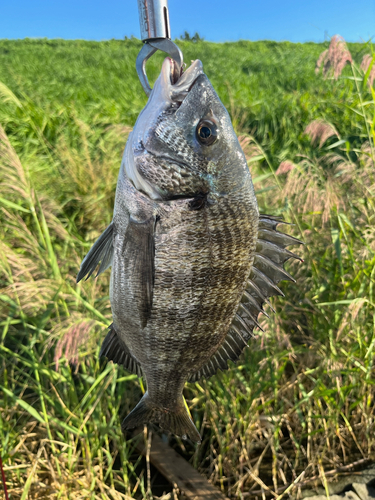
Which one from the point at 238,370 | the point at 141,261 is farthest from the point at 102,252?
the point at 238,370

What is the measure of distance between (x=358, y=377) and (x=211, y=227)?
2453mm

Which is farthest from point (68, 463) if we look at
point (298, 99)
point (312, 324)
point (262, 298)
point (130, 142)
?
point (298, 99)

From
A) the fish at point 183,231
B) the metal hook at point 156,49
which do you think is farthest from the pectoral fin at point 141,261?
the metal hook at point 156,49

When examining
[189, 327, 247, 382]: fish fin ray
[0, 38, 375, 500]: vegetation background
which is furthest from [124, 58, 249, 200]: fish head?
[0, 38, 375, 500]: vegetation background

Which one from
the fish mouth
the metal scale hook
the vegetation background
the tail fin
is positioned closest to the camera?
the metal scale hook

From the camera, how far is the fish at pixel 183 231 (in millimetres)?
1043

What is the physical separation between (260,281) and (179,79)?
641mm

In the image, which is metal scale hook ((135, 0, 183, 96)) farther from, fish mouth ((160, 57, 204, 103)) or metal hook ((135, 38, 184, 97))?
fish mouth ((160, 57, 204, 103))

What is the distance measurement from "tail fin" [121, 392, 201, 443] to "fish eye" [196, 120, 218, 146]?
0.85 meters

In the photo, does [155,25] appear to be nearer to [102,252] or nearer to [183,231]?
[183,231]

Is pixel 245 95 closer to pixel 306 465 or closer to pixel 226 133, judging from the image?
pixel 306 465

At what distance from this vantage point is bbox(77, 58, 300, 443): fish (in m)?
1.04

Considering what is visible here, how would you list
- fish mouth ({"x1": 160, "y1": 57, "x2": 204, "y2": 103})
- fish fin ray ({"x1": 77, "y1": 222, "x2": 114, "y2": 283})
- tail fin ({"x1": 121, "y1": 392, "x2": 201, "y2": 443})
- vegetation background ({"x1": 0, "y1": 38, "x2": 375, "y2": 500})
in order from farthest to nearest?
vegetation background ({"x1": 0, "y1": 38, "x2": 375, "y2": 500}), tail fin ({"x1": 121, "y1": 392, "x2": 201, "y2": 443}), fish fin ray ({"x1": 77, "y1": 222, "x2": 114, "y2": 283}), fish mouth ({"x1": 160, "y1": 57, "x2": 204, "y2": 103})

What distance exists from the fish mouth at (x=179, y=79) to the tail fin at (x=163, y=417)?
967 millimetres
